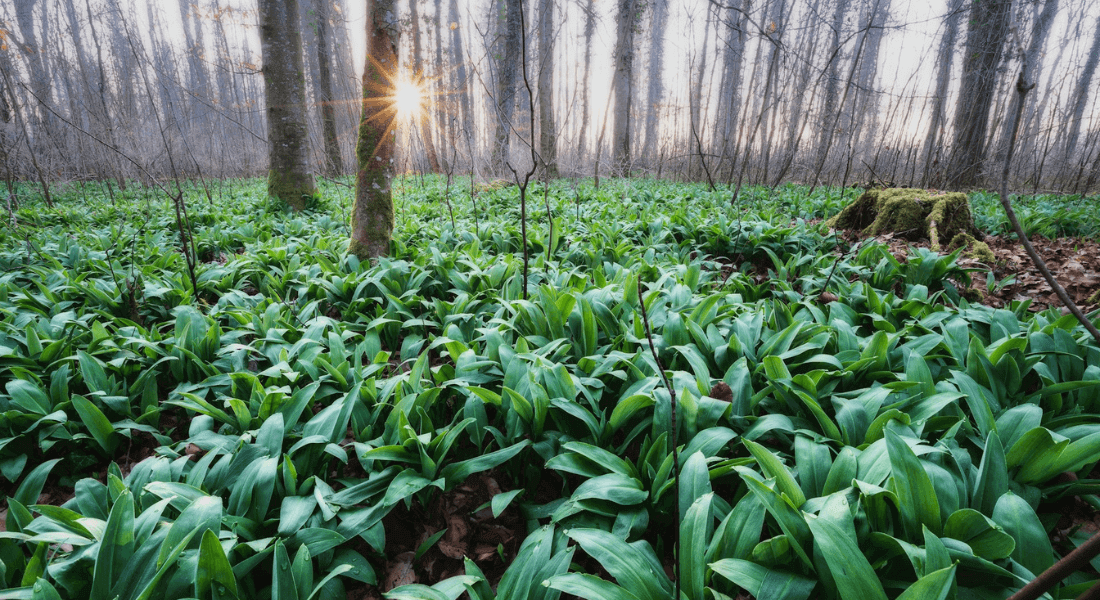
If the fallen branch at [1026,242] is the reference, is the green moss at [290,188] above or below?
above

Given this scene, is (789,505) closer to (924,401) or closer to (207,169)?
(924,401)

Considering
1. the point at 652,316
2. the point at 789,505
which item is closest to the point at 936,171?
the point at 652,316

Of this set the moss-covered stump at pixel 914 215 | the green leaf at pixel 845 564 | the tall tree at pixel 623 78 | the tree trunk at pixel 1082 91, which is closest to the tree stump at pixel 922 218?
the moss-covered stump at pixel 914 215

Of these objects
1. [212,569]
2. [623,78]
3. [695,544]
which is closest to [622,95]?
[623,78]

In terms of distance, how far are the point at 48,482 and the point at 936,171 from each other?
12.0m

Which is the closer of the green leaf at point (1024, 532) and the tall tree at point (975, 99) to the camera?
the green leaf at point (1024, 532)

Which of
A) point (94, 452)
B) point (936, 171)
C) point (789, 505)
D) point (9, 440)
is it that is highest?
point (936, 171)

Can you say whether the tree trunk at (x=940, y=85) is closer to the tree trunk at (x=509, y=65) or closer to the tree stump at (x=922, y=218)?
the tree stump at (x=922, y=218)

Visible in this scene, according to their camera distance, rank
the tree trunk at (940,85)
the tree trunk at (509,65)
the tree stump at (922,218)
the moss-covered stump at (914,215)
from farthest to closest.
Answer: the tree trunk at (509,65) < the tree trunk at (940,85) < the moss-covered stump at (914,215) < the tree stump at (922,218)

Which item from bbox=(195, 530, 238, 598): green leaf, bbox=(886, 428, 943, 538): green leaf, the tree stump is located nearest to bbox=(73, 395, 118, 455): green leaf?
bbox=(195, 530, 238, 598): green leaf

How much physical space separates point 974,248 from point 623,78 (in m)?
11.6

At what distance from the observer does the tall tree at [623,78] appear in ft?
35.3

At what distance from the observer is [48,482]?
1.68 meters

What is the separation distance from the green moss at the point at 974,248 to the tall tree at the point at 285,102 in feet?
24.3
